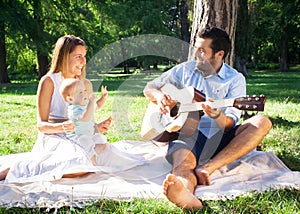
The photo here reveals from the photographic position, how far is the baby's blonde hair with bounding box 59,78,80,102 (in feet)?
9.29

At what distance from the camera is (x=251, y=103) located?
266 cm

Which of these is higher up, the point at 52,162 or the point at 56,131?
the point at 56,131

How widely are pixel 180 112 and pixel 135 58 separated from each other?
0.99 metres

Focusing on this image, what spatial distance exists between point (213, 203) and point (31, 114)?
4421mm

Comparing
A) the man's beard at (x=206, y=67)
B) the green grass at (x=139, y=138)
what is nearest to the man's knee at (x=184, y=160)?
the green grass at (x=139, y=138)

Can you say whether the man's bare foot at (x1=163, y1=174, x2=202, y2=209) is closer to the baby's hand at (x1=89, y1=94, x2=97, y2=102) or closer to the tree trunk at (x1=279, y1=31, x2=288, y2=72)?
the baby's hand at (x1=89, y1=94, x2=97, y2=102)

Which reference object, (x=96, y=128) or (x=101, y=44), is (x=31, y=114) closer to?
(x=96, y=128)

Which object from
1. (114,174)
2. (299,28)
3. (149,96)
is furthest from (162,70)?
(299,28)

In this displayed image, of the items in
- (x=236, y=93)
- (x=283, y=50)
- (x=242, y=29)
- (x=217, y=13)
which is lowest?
(x=236, y=93)

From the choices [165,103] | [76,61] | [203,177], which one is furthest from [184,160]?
[76,61]

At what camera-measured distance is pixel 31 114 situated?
20.4 ft

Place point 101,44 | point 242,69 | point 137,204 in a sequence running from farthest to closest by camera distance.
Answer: point 242,69, point 101,44, point 137,204

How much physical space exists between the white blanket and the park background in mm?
109

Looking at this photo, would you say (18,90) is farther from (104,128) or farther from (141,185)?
(141,185)
